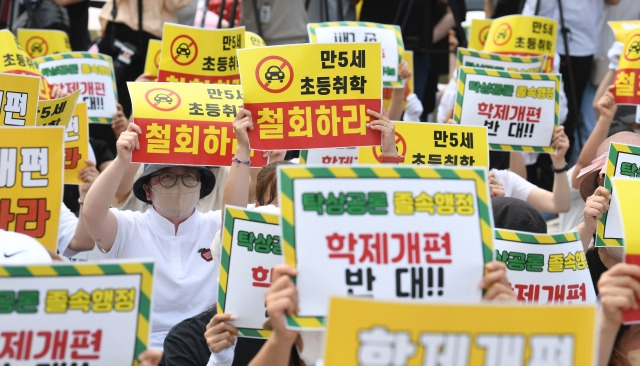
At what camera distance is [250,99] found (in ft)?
19.7

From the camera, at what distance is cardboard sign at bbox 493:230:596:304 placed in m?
5.27

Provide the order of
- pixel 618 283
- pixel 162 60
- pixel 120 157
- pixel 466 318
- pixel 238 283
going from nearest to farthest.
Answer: pixel 466 318
pixel 618 283
pixel 238 283
pixel 120 157
pixel 162 60

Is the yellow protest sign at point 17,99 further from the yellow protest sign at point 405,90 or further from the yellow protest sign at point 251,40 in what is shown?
the yellow protest sign at point 405,90

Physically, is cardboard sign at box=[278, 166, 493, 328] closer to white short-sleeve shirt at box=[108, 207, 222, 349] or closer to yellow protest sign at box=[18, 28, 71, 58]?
white short-sleeve shirt at box=[108, 207, 222, 349]

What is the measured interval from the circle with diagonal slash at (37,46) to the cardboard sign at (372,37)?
273cm

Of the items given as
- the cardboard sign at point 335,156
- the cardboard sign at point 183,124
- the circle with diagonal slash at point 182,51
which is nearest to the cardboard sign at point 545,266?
the cardboard sign at point 183,124

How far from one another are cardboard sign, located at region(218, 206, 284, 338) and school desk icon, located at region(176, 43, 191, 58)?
343 cm

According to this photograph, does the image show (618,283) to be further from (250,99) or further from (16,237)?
(250,99)

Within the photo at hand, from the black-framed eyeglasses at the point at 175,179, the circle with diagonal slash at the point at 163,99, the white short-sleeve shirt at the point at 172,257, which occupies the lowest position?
the white short-sleeve shirt at the point at 172,257

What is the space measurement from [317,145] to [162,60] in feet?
8.39

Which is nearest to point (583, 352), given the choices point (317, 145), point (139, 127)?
point (317, 145)

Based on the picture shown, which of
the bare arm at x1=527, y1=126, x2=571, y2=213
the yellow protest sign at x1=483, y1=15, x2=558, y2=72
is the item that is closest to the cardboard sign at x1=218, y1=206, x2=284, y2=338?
the bare arm at x1=527, y1=126, x2=571, y2=213

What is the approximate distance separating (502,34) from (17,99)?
441 centimetres

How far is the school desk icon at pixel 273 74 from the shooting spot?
19.6 ft
